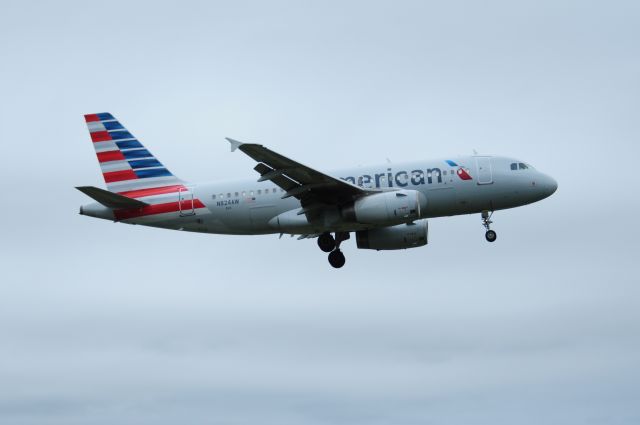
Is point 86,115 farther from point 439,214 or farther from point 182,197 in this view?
point 439,214

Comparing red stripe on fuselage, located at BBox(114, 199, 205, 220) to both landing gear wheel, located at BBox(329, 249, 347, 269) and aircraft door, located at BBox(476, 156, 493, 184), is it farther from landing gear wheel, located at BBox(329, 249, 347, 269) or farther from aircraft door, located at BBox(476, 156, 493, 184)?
aircraft door, located at BBox(476, 156, 493, 184)

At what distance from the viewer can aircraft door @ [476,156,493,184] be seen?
46.8 meters

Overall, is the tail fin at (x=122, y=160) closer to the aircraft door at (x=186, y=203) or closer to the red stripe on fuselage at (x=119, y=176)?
the red stripe on fuselage at (x=119, y=176)

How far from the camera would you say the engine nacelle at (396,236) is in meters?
50.9

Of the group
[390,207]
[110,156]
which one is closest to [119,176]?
[110,156]

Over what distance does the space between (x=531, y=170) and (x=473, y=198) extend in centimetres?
299

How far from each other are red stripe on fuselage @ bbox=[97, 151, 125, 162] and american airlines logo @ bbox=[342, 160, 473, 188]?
11.2m

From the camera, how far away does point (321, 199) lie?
4722 centimetres

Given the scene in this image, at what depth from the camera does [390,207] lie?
150 ft

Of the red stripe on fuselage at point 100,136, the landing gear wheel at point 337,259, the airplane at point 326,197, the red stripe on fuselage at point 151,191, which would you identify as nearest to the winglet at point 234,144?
the airplane at point 326,197

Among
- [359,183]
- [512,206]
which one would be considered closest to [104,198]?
[359,183]

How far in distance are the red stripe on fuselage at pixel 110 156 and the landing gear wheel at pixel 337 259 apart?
34.4ft

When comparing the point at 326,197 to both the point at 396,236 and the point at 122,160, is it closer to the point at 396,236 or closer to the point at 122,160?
the point at 396,236

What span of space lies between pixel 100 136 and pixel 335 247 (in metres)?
12.1
